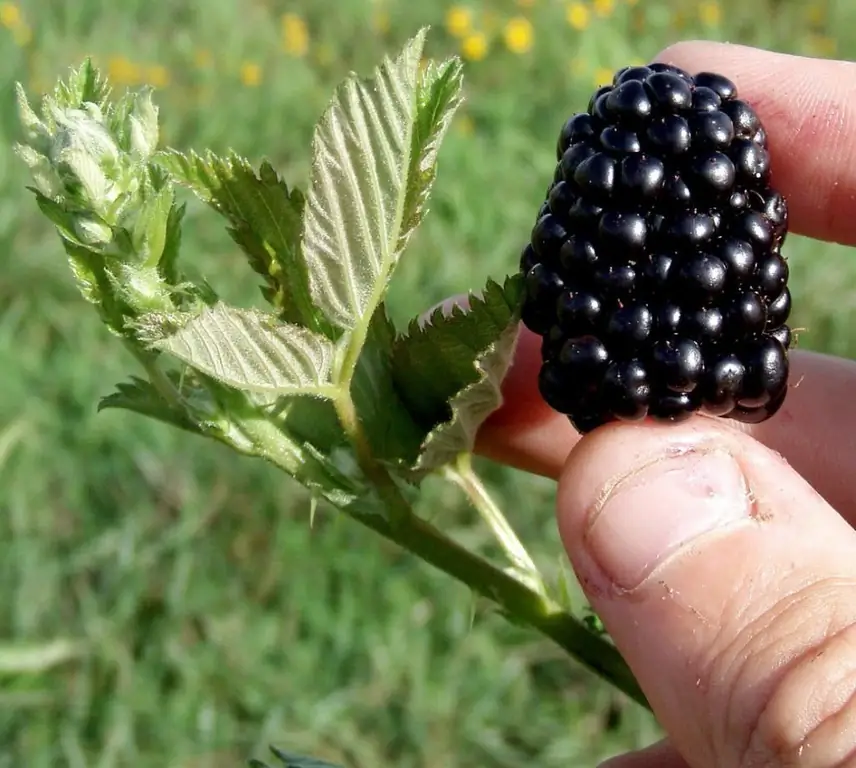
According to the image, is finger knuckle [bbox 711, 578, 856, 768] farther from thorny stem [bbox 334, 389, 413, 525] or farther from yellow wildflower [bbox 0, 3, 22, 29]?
yellow wildflower [bbox 0, 3, 22, 29]

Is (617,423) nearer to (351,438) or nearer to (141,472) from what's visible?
(351,438)

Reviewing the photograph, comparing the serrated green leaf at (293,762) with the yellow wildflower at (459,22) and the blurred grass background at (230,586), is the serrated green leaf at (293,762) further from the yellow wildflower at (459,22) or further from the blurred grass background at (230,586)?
the yellow wildflower at (459,22)

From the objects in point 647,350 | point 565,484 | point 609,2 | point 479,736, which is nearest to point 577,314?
point 647,350

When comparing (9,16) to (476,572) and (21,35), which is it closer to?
(21,35)

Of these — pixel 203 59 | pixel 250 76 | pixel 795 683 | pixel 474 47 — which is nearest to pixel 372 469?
pixel 795 683

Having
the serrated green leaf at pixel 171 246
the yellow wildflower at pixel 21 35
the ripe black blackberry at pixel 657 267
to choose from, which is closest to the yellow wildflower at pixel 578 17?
the yellow wildflower at pixel 21 35

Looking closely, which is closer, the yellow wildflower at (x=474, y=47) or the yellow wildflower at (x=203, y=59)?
the yellow wildflower at (x=203, y=59)
